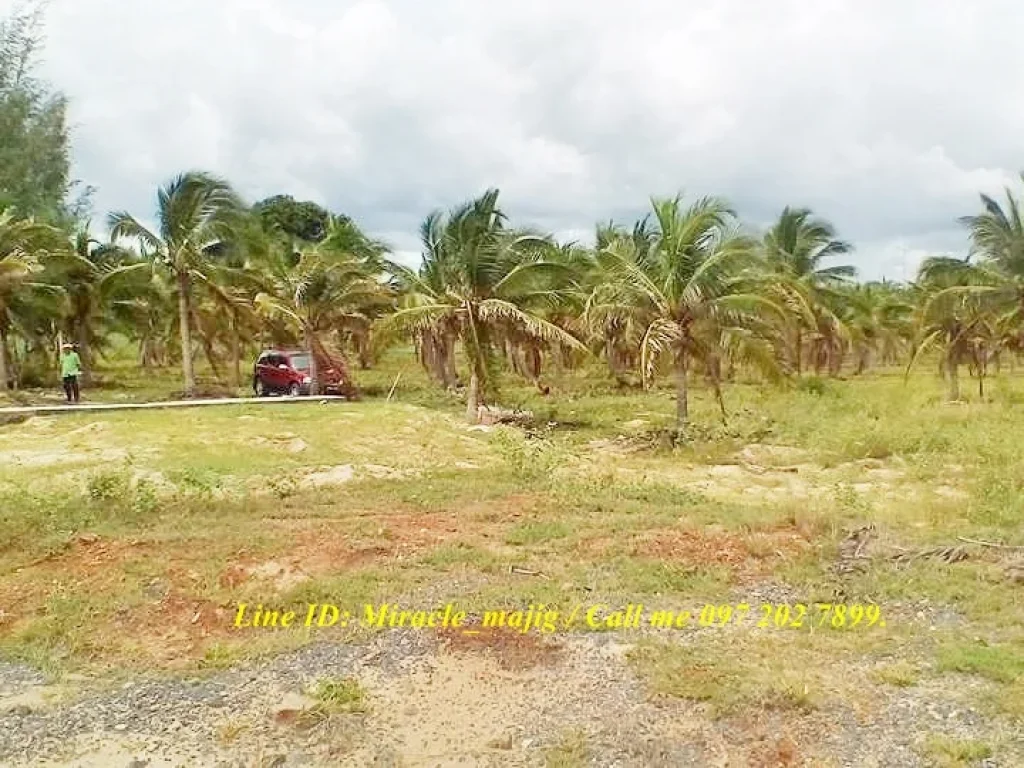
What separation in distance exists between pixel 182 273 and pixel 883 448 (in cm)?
1620

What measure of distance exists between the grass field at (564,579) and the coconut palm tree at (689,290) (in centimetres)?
241

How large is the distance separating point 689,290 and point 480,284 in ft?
15.3

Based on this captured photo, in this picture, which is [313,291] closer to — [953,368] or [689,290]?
[689,290]

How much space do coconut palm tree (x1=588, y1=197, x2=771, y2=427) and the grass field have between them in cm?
241

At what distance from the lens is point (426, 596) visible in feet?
23.3

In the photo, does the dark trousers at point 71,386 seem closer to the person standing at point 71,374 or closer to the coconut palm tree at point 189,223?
the person standing at point 71,374

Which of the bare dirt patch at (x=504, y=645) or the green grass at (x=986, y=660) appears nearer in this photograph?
the green grass at (x=986, y=660)

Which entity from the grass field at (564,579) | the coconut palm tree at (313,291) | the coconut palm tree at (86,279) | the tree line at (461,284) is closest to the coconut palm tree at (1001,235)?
the tree line at (461,284)

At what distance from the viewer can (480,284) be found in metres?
18.9

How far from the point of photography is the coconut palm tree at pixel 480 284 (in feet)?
60.3

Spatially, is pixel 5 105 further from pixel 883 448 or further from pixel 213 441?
pixel 883 448

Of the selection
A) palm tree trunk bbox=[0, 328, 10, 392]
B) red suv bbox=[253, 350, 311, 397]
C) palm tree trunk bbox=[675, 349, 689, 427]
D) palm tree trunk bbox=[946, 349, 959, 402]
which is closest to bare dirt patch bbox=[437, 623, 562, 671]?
palm tree trunk bbox=[675, 349, 689, 427]

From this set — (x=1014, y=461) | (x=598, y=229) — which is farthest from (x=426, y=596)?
(x=598, y=229)

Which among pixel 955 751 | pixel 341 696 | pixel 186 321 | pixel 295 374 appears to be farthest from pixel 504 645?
pixel 295 374
